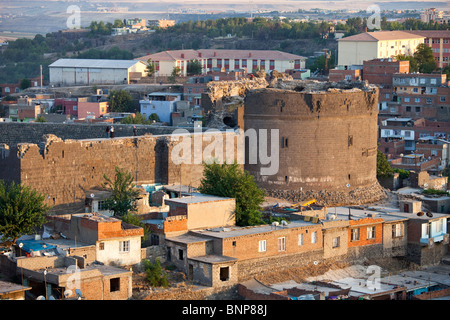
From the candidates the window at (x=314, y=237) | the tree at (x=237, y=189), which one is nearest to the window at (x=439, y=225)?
the window at (x=314, y=237)

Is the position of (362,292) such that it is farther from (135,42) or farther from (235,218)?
(135,42)

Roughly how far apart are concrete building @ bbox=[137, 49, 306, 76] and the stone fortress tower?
145ft

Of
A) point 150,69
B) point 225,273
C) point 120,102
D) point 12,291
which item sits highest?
point 150,69

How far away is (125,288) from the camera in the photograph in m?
21.9

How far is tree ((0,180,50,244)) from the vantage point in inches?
950

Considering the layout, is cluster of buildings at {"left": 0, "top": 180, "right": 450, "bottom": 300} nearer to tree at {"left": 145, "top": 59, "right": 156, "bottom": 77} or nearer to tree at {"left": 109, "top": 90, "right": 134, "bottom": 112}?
tree at {"left": 109, "top": 90, "right": 134, "bottom": 112}

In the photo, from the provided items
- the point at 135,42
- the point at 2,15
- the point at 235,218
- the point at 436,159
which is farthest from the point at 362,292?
the point at 2,15

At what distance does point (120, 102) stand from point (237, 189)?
31.5 meters

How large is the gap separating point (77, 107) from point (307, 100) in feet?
86.9

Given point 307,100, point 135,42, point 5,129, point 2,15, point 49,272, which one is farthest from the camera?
point 2,15

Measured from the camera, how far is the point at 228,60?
8206 centimetres

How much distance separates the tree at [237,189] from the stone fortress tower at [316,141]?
8.52 ft

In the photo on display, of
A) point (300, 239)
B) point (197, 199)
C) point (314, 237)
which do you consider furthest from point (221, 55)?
point (300, 239)

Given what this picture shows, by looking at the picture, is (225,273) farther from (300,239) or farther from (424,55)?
(424,55)
